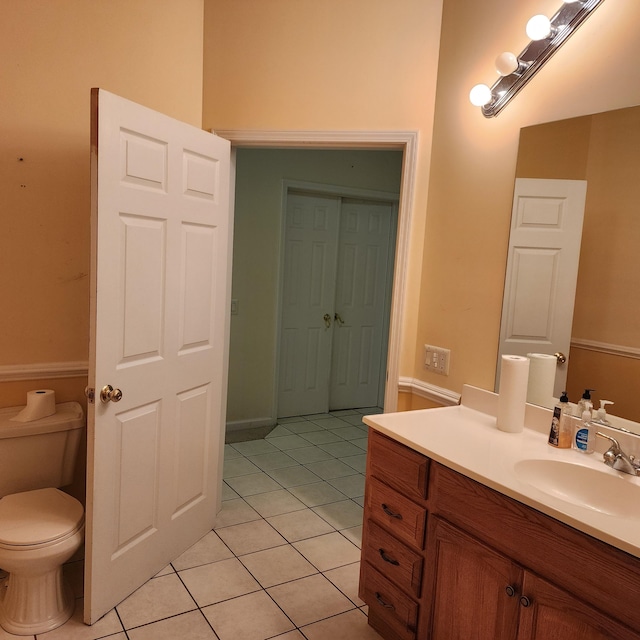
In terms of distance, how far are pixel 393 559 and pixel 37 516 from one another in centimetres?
132

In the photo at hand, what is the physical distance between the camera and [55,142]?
2355 millimetres

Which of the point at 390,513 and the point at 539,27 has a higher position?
the point at 539,27

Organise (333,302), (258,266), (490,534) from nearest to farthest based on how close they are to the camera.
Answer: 1. (490,534)
2. (258,266)
3. (333,302)

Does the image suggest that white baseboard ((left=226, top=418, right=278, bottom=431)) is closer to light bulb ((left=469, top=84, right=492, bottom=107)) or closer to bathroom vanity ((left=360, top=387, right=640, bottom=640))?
bathroom vanity ((left=360, top=387, right=640, bottom=640))

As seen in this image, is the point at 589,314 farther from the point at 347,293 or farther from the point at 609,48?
the point at 347,293

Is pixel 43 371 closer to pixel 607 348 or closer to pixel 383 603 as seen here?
pixel 383 603

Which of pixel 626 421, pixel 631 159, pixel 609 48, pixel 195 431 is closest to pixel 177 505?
pixel 195 431

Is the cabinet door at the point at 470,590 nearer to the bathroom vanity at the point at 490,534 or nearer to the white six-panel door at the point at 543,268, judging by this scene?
the bathroom vanity at the point at 490,534

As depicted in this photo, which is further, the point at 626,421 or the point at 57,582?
the point at 57,582

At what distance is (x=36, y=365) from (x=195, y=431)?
2.47ft

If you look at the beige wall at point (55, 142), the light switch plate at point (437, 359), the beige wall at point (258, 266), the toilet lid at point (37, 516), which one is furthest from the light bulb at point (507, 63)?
the beige wall at point (258, 266)

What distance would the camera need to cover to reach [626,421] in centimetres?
176

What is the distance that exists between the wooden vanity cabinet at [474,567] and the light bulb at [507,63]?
1411mm

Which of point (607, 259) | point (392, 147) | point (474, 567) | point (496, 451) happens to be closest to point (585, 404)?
point (496, 451)
